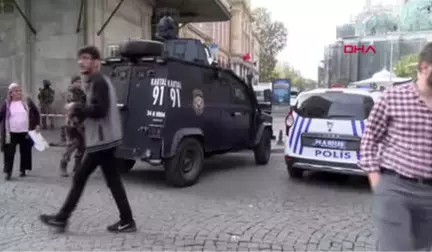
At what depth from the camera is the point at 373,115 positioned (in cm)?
279

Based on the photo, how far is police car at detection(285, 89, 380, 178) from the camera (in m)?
6.93

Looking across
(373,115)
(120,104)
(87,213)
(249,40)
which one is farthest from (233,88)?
(249,40)

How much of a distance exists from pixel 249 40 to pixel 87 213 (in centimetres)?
5747

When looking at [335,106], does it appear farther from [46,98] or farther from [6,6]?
[6,6]

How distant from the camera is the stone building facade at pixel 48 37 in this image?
14.3 metres

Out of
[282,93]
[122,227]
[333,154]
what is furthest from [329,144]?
[282,93]

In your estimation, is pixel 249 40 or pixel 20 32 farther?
pixel 249 40

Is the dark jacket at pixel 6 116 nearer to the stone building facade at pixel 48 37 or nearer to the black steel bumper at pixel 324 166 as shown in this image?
the black steel bumper at pixel 324 166

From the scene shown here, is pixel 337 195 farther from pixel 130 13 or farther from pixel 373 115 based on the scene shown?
pixel 130 13

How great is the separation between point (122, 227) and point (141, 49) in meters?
3.09

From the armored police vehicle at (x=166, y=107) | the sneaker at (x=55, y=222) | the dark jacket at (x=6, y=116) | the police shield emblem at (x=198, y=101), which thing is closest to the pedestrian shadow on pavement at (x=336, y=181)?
the armored police vehicle at (x=166, y=107)

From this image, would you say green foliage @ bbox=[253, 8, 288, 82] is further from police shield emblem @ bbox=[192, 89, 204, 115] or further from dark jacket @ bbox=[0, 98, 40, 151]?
dark jacket @ bbox=[0, 98, 40, 151]

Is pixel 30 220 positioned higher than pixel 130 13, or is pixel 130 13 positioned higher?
pixel 130 13

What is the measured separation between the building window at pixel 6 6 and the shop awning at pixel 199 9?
230 inches
